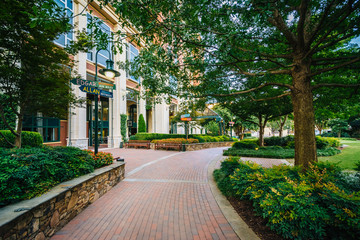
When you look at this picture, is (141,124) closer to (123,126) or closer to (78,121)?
(123,126)

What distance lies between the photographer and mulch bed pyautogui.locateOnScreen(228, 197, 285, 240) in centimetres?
269

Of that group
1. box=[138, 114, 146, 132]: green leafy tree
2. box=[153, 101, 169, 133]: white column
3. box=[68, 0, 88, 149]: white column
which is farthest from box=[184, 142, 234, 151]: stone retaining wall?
box=[68, 0, 88, 149]: white column

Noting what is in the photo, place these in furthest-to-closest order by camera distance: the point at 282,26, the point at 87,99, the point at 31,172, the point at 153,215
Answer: the point at 87,99, the point at 282,26, the point at 153,215, the point at 31,172

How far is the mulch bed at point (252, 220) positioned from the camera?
2.69m

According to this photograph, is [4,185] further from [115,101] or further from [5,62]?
[115,101]

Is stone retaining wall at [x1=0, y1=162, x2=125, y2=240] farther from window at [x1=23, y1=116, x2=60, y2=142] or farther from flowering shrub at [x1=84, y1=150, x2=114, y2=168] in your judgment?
window at [x1=23, y1=116, x2=60, y2=142]

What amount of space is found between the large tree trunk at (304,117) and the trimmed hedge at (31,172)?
20.4ft

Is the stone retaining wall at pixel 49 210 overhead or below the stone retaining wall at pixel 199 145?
overhead

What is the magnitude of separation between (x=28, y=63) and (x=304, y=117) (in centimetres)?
872

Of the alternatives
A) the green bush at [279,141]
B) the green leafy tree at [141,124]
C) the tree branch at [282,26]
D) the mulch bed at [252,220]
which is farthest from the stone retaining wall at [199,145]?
the tree branch at [282,26]

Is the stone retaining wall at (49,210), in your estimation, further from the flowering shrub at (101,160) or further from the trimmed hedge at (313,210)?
the trimmed hedge at (313,210)

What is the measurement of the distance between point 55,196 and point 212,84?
5.51 meters

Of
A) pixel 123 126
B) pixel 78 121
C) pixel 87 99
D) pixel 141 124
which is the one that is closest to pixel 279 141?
pixel 141 124

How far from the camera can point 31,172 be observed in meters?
2.91
